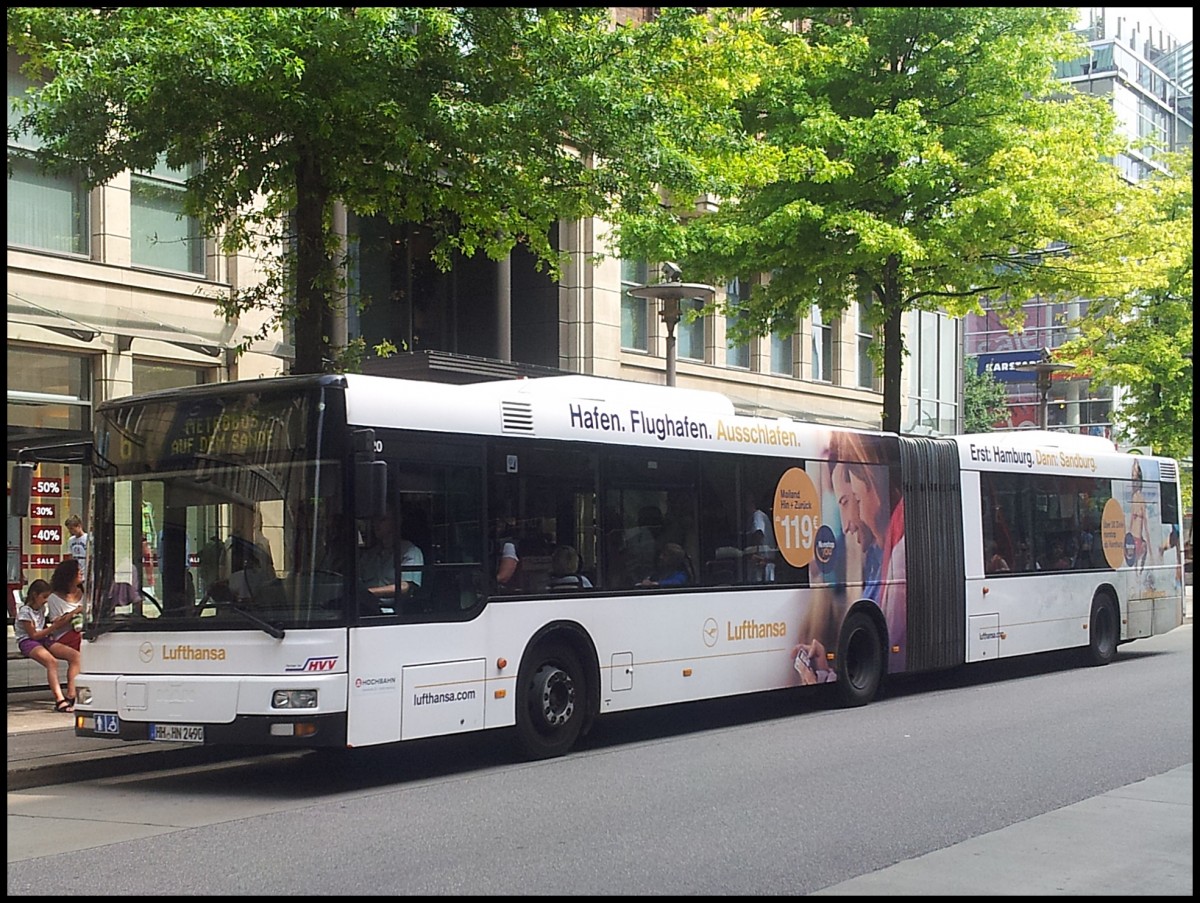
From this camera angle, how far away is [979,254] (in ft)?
77.2

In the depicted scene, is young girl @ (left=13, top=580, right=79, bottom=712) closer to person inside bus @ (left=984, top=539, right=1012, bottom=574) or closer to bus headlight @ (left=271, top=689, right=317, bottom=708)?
bus headlight @ (left=271, top=689, right=317, bottom=708)

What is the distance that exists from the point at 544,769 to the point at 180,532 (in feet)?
10.6

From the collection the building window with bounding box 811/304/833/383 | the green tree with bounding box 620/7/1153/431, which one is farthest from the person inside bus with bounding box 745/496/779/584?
the building window with bounding box 811/304/833/383

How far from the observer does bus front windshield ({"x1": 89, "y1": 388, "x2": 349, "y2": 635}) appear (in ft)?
36.8

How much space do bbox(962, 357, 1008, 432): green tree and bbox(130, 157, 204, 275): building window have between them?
157ft

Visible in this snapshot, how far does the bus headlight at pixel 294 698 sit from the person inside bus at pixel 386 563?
0.86m

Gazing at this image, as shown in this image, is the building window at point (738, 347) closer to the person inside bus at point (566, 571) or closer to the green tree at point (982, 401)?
the person inside bus at point (566, 571)

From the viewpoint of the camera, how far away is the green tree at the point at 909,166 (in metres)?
22.5

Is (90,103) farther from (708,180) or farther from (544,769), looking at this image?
(544,769)

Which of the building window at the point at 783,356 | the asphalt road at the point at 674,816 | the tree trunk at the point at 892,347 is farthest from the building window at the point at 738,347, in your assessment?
the asphalt road at the point at 674,816

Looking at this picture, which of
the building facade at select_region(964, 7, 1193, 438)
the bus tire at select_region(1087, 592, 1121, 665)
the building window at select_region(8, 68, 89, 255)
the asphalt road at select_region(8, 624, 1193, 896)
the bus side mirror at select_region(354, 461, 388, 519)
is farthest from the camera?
the building facade at select_region(964, 7, 1193, 438)

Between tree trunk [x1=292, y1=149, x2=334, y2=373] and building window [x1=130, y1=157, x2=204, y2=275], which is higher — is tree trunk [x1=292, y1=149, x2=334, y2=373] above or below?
below

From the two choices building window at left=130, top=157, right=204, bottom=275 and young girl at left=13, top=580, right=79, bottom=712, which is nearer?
young girl at left=13, top=580, right=79, bottom=712

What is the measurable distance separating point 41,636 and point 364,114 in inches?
217
